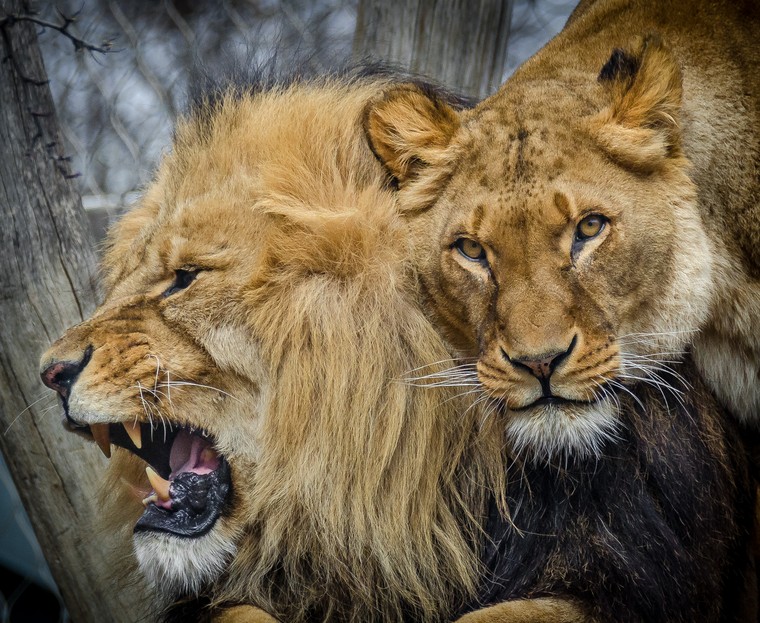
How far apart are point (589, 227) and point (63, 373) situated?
66 cm

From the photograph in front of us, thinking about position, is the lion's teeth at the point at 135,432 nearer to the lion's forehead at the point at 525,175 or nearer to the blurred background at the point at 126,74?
the lion's forehead at the point at 525,175

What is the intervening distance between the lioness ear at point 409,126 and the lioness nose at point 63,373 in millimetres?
460

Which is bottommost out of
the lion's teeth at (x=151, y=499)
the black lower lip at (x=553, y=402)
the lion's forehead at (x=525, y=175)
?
the lion's teeth at (x=151, y=499)

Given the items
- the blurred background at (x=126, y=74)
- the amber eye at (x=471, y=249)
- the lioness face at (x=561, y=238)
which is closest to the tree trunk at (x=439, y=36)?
the blurred background at (x=126, y=74)

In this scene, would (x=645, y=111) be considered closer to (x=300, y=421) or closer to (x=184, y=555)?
(x=300, y=421)

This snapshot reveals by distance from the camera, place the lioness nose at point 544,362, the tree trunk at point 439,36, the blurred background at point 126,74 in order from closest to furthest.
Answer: the lioness nose at point 544,362 < the tree trunk at point 439,36 < the blurred background at point 126,74

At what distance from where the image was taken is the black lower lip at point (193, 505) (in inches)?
47.7

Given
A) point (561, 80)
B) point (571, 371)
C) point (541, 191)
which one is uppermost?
point (561, 80)

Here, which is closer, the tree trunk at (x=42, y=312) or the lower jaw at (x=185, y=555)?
the lower jaw at (x=185, y=555)

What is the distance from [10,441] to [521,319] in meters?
0.95

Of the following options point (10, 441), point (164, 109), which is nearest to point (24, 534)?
point (10, 441)

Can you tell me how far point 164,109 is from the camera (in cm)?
282

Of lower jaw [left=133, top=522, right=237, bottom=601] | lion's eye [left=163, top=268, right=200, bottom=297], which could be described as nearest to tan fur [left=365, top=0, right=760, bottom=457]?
lion's eye [left=163, top=268, right=200, bottom=297]

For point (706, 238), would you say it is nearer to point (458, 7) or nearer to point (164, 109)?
point (458, 7)
